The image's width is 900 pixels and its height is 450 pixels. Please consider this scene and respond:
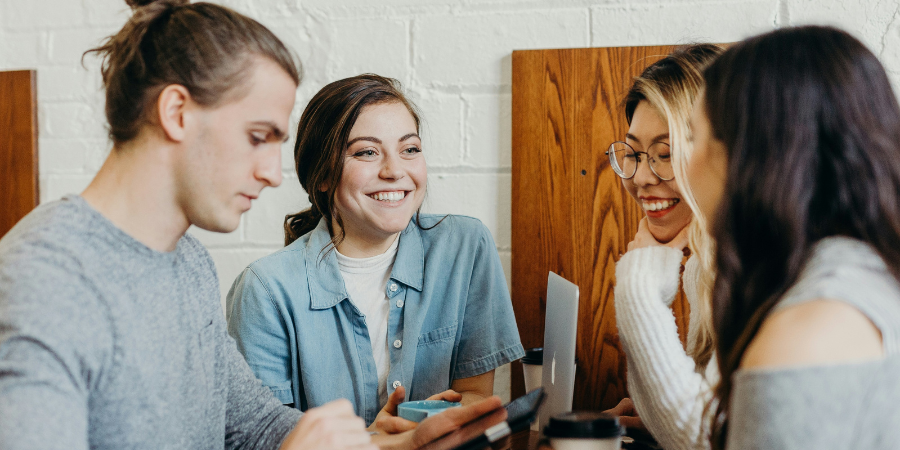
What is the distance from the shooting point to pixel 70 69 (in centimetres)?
175

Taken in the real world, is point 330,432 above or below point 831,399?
below

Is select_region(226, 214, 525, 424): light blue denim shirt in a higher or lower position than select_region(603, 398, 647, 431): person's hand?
higher

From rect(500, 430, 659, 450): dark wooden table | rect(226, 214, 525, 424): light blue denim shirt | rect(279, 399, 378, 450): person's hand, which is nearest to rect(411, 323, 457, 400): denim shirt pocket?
rect(226, 214, 525, 424): light blue denim shirt

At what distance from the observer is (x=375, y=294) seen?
138 cm

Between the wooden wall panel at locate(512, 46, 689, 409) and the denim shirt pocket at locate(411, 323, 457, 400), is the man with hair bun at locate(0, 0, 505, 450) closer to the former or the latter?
the denim shirt pocket at locate(411, 323, 457, 400)

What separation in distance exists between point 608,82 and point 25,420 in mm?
1275

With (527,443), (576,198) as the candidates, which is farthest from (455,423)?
(576,198)

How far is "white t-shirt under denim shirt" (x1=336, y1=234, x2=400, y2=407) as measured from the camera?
1.35 metres

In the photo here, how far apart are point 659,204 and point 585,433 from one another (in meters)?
0.61

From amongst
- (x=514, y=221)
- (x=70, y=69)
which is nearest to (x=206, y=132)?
(x=514, y=221)

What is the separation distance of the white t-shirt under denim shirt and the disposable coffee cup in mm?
650

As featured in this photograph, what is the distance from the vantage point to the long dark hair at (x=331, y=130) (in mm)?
1311

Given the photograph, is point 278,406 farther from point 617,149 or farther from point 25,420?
point 617,149

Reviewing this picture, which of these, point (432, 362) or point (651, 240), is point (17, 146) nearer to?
point (432, 362)
